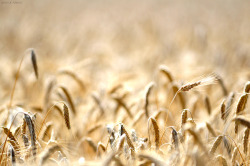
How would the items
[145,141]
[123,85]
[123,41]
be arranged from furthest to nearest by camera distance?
1. [123,41]
2. [123,85]
3. [145,141]

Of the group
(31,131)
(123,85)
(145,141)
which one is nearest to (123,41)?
(123,85)

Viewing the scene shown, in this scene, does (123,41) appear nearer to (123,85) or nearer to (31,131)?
(123,85)

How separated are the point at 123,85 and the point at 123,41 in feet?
16.3

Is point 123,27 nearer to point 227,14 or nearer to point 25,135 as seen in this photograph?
point 227,14

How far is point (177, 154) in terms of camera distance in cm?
178

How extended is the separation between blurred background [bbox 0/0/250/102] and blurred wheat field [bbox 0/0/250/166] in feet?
0.11

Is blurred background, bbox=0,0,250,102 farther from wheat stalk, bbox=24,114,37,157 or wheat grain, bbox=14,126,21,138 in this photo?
wheat stalk, bbox=24,114,37,157

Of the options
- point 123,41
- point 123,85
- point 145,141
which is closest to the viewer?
point 145,141

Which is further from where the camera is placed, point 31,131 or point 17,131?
point 17,131

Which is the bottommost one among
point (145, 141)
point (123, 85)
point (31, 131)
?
point (145, 141)

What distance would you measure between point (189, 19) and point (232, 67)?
5437mm

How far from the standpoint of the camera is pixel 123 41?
333 inches

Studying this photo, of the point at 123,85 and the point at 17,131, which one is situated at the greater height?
the point at 123,85

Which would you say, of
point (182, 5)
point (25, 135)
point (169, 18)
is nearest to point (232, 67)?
point (25, 135)
